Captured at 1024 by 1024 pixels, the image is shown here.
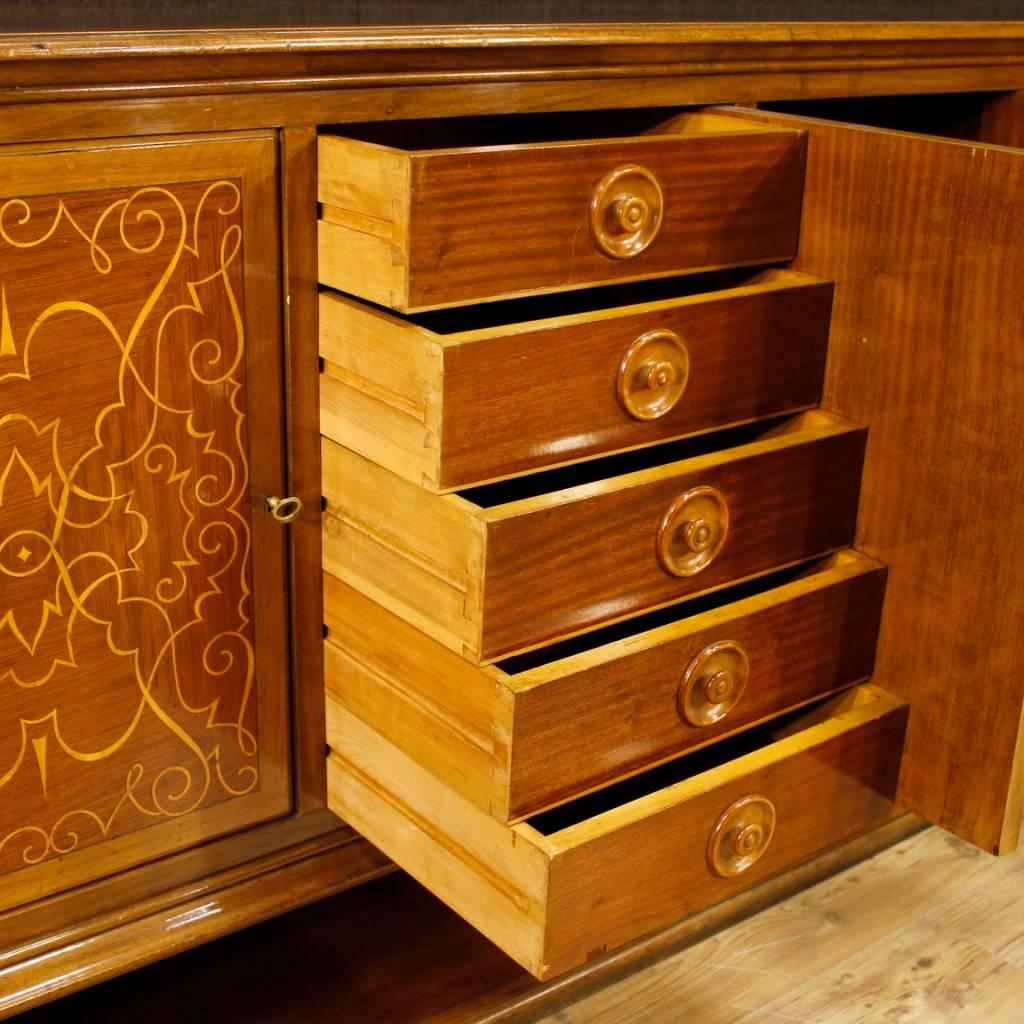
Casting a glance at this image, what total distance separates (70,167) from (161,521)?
223 mm

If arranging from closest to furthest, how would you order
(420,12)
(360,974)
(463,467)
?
(463,467)
(420,12)
(360,974)

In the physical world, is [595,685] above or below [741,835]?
above

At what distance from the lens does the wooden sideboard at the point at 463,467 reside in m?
0.85

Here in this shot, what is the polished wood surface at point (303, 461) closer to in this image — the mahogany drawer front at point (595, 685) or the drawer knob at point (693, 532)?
the mahogany drawer front at point (595, 685)

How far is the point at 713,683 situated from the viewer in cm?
99

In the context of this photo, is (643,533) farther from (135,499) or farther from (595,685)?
(135,499)

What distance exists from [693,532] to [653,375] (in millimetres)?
109

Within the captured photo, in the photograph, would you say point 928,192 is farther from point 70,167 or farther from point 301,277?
point 70,167

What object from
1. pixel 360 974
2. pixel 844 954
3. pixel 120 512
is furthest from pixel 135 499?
pixel 844 954

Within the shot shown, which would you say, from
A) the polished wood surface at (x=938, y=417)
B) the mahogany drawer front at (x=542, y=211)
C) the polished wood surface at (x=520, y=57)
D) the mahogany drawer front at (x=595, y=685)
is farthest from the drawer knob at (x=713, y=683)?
the polished wood surface at (x=520, y=57)

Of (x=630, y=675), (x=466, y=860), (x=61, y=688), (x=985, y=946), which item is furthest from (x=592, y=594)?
(x=985, y=946)

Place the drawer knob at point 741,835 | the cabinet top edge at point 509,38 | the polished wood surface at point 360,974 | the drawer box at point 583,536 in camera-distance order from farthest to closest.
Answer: the polished wood surface at point 360,974, the drawer knob at point 741,835, the drawer box at point 583,536, the cabinet top edge at point 509,38

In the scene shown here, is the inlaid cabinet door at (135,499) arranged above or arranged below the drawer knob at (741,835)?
above

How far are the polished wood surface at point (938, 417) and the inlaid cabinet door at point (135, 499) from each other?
1.33 feet
